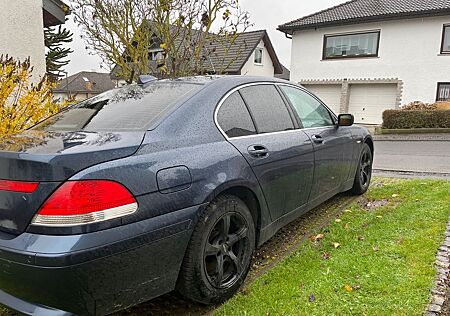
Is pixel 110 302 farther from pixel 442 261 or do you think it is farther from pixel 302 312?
pixel 442 261

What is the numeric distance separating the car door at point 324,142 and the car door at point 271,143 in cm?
19

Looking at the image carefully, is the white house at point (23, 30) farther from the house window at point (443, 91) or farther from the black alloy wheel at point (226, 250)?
the house window at point (443, 91)

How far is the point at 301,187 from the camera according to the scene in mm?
3559

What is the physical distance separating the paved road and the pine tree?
1489cm

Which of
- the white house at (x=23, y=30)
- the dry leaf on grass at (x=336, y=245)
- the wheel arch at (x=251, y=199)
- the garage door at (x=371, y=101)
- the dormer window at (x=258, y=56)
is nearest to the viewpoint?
the wheel arch at (x=251, y=199)

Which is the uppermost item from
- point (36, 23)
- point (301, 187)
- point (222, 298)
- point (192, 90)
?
point (36, 23)

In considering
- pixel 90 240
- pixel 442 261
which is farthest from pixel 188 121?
pixel 442 261

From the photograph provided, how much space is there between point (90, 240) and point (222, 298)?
121cm

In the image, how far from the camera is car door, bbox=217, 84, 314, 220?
9.62 feet

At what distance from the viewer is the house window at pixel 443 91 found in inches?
728

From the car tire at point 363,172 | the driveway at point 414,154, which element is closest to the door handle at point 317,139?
the car tire at point 363,172

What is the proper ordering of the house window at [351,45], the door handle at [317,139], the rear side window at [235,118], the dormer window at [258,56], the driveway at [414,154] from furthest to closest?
the dormer window at [258,56]
the house window at [351,45]
the driveway at [414,154]
the door handle at [317,139]
the rear side window at [235,118]

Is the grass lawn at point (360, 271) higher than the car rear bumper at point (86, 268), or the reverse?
the car rear bumper at point (86, 268)

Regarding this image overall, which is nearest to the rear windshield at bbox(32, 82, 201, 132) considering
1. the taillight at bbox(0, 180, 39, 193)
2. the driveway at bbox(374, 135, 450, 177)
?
the taillight at bbox(0, 180, 39, 193)
